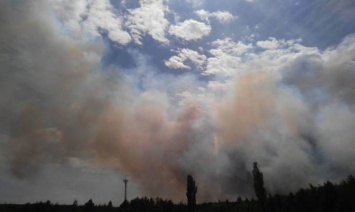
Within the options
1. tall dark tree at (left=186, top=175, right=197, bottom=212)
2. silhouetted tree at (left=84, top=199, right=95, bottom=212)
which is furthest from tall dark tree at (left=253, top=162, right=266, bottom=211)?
silhouetted tree at (left=84, top=199, right=95, bottom=212)

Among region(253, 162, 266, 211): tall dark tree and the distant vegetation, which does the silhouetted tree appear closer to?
the distant vegetation

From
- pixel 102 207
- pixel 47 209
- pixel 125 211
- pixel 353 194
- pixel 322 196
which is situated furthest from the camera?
pixel 102 207

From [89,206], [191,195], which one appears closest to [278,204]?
[191,195]

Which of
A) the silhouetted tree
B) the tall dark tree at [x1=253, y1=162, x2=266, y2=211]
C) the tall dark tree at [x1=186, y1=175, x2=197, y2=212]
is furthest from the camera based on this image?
the silhouetted tree

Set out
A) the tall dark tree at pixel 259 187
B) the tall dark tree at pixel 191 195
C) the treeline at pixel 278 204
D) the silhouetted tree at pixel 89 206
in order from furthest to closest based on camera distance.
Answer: the silhouetted tree at pixel 89 206
the tall dark tree at pixel 191 195
the tall dark tree at pixel 259 187
the treeline at pixel 278 204

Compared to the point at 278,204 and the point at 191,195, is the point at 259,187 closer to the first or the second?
the point at 278,204

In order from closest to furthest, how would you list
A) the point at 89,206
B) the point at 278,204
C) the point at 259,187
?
1. the point at 259,187
2. the point at 278,204
3. the point at 89,206

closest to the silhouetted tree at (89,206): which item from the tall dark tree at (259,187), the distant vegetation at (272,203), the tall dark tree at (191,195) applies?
the distant vegetation at (272,203)

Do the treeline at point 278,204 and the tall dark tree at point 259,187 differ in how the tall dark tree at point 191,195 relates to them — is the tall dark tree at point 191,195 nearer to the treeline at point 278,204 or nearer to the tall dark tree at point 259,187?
the treeline at point 278,204

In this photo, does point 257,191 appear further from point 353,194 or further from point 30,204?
point 30,204

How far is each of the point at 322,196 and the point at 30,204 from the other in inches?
2829

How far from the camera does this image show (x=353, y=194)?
4250 cm

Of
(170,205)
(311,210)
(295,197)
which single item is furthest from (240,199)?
(311,210)

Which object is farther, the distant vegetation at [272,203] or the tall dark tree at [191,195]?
the tall dark tree at [191,195]
